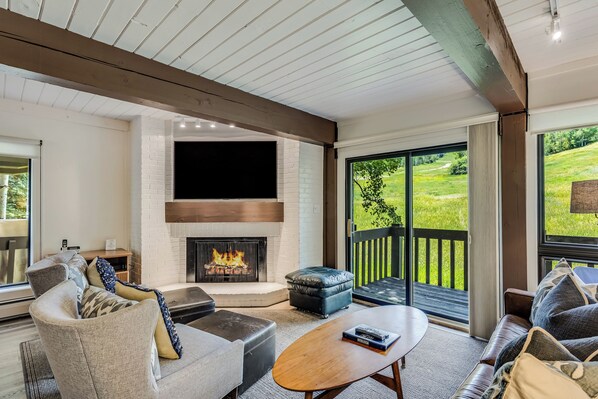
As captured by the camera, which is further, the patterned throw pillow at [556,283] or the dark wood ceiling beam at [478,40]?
the patterned throw pillow at [556,283]

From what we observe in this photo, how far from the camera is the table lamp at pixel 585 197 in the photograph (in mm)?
2188

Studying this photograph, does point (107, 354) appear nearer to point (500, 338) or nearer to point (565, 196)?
point (500, 338)

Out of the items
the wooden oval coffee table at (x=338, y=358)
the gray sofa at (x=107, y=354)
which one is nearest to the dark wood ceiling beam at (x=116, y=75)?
the gray sofa at (x=107, y=354)

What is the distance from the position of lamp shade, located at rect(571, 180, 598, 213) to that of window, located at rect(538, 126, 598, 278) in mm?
517

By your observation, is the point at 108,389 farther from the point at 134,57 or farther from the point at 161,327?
the point at 134,57

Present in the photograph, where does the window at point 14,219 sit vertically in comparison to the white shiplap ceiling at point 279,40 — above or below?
below

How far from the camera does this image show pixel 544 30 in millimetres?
2041

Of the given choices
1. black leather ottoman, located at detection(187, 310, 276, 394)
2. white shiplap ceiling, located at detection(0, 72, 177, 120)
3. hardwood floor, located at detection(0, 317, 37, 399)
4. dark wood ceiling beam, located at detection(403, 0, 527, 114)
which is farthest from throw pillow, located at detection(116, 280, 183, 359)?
white shiplap ceiling, located at detection(0, 72, 177, 120)

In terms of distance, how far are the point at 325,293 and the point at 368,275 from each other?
1232 mm

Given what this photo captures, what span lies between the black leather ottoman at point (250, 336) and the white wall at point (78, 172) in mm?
2762

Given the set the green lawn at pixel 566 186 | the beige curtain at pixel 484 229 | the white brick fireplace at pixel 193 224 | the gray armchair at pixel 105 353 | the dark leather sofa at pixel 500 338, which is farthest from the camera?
the white brick fireplace at pixel 193 224

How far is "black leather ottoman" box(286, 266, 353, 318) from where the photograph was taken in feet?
11.6

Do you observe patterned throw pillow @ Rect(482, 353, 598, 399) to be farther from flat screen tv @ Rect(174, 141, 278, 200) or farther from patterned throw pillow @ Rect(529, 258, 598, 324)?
flat screen tv @ Rect(174, 141, 278, 200)

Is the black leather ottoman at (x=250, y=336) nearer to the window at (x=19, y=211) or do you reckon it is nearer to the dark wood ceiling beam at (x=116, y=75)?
the dark wood ceiling beam at (x=116, y=75)
